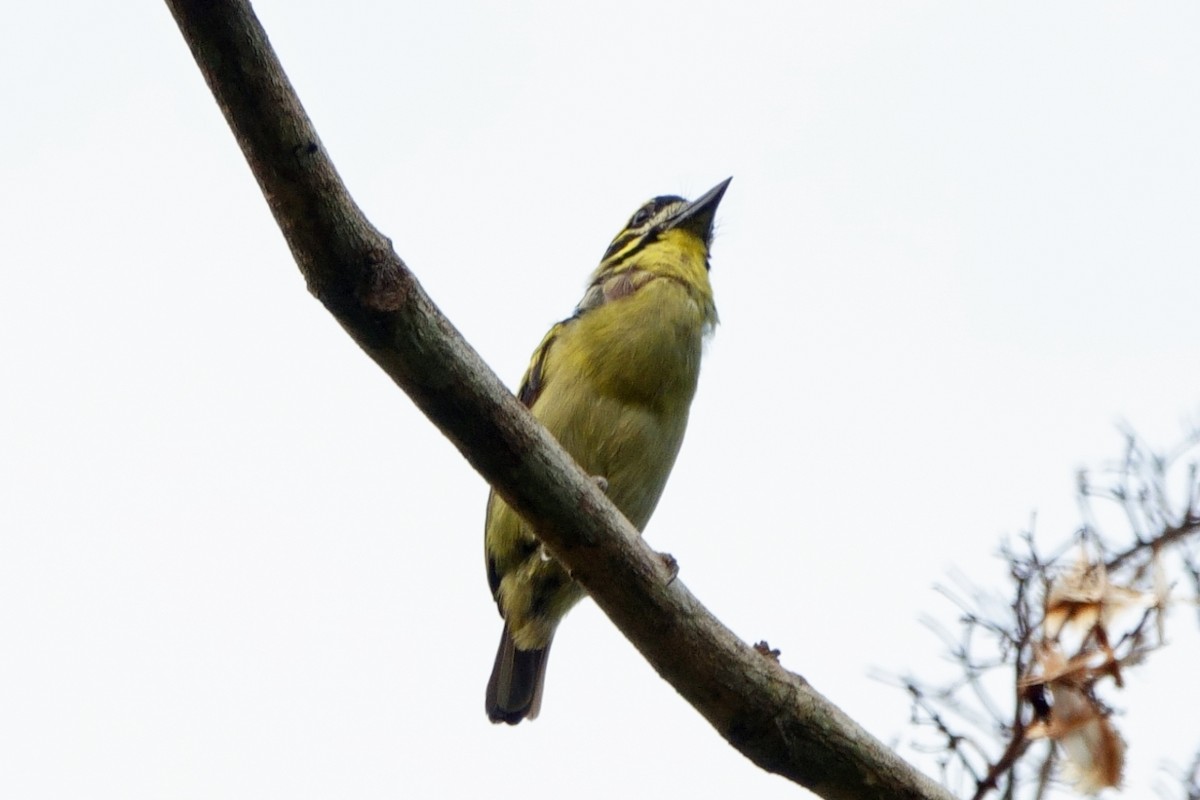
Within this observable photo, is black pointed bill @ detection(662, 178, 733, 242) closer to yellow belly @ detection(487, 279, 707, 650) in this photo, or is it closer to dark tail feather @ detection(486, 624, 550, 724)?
yellow belly @ detection(487, 279, 707, 650)

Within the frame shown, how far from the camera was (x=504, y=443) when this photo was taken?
12.6ft

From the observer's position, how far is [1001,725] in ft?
10.3

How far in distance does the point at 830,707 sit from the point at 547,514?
1.07 metres

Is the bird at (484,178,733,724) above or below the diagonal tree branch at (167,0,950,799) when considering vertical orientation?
above

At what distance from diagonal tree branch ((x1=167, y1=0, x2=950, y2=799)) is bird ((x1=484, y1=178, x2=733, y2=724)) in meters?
1.36

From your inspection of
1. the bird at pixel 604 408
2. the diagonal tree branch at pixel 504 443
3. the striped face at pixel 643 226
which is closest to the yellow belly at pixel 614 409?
the bird at pixel 604 408

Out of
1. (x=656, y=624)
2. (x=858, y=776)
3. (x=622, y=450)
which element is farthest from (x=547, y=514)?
(x=622, y=450)

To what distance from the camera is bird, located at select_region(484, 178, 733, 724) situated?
5.73 metres

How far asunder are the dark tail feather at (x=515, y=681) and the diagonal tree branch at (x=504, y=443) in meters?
2.27

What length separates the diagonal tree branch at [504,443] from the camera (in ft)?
11.1

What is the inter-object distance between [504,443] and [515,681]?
2.89m

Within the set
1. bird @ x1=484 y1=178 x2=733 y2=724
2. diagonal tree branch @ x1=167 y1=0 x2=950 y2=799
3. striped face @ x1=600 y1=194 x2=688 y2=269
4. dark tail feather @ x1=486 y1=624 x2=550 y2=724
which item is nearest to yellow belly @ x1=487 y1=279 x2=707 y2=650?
bird @ x1=484 y1=178 x2=733 y2=724

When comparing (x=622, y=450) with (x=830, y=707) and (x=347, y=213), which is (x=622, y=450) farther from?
(x=347, y=213)

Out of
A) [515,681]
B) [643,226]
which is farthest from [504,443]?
[643,226]
